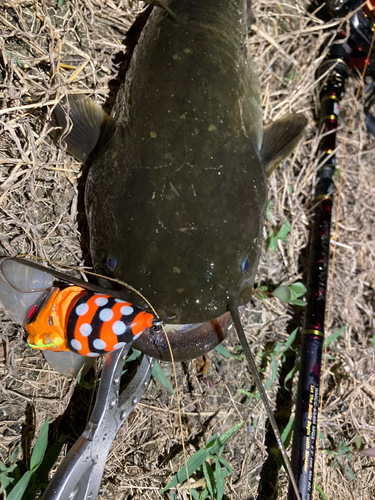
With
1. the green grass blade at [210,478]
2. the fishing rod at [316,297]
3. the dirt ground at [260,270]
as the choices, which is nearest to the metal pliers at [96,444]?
the dirt ground at [260,270]

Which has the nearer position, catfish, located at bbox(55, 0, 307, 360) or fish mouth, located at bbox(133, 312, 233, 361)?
catfish, located at bbox(55, 0, 307, 360)

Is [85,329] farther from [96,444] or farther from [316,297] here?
[316,297]

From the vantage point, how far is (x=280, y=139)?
2.19 m

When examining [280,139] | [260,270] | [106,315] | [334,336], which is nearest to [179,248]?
[106,315]

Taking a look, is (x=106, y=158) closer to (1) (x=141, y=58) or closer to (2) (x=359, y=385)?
(1) (x=141, y=58)

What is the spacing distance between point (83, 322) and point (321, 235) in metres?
1.56

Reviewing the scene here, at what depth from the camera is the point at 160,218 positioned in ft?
5.38

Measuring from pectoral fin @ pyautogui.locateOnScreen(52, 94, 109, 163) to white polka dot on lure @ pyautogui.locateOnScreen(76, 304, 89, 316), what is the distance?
76 cm

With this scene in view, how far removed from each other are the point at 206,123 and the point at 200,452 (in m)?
1.62

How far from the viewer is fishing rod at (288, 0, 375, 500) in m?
2.08

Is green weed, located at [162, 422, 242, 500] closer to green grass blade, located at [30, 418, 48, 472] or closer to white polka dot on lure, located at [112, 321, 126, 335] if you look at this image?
green grass blade, located at [30, 418, 48, 472]

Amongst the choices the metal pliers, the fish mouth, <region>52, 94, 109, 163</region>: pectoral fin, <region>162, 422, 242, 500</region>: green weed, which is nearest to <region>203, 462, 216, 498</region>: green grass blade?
<region>162, 422, 242, 500</region>: green weed

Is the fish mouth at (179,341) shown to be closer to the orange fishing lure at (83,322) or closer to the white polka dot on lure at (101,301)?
the orange fishing lure at (83,322)

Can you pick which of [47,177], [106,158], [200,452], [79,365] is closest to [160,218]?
[106,158]
